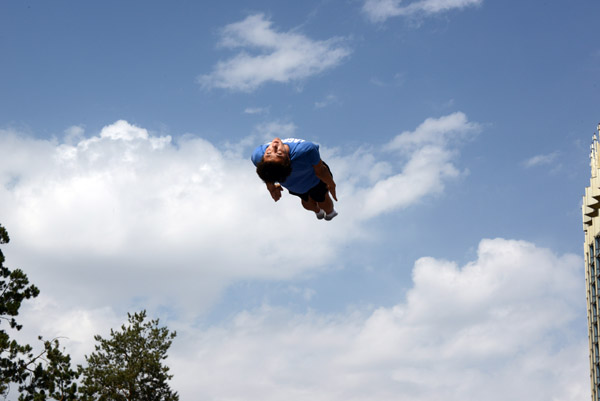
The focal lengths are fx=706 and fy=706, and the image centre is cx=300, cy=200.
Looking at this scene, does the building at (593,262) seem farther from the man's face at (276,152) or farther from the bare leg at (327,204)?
the man's face at (276,152)

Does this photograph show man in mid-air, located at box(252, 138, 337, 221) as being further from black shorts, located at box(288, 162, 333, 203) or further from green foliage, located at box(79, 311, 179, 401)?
green foliage, located at box(79, 311, 179, 401)

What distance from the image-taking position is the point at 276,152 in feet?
39.0

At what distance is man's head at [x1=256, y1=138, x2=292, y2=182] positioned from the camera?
11820 millimetres

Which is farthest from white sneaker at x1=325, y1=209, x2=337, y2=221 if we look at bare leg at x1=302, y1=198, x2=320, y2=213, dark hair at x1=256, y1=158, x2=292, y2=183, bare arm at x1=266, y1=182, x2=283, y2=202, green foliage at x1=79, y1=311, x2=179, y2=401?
green foliage at x1=79, y1=311, x2=179, y2=401

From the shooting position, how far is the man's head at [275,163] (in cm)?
1182

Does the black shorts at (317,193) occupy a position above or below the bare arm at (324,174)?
above

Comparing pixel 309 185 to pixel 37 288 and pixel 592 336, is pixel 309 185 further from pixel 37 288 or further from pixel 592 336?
pixel 592 336

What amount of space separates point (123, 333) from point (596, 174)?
165ft

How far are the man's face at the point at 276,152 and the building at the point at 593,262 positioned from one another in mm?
66190

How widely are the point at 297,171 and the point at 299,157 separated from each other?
21.1 inches

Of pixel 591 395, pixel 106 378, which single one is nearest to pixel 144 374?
pixel 106 378

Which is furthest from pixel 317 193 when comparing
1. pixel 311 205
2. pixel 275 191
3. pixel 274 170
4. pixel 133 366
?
pixel 133 366

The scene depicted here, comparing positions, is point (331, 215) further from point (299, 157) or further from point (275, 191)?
point (299, 157)

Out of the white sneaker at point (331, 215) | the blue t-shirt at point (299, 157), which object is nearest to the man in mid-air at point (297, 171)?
the blue t-shirt at point (299, 157)
